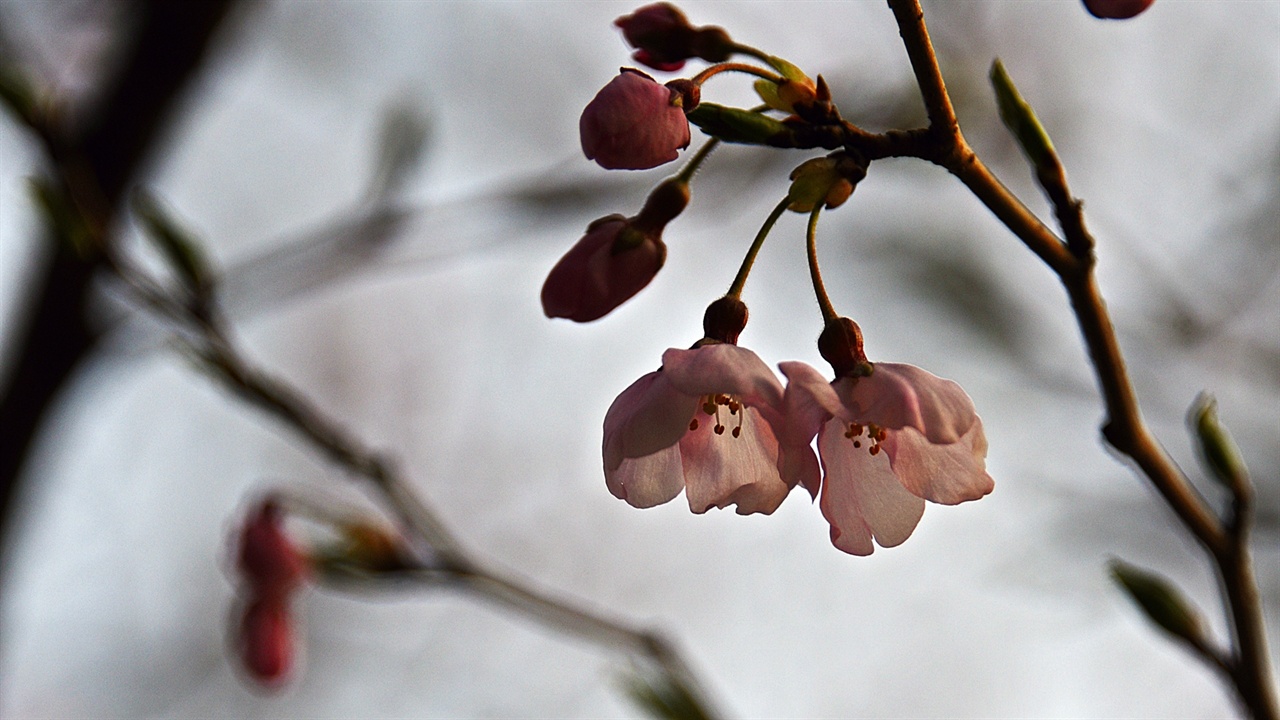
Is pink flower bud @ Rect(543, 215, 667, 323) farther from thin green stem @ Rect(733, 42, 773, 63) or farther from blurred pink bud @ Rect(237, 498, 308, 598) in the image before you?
blurred pink bud @ Rect(237, 498, 308, 598)

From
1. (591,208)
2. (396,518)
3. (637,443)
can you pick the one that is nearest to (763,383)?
(637,443)

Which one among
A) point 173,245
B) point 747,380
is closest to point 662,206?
point 747,380

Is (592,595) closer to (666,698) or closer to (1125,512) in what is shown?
(1125,512)

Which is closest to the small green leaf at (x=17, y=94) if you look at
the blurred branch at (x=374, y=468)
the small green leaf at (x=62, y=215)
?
the small green leaf at (x=62, y=215)

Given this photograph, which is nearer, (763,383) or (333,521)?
(763,383)

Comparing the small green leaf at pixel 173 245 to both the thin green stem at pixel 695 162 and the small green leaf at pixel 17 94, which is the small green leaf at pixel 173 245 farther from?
the thin green stem at pixel 695 162

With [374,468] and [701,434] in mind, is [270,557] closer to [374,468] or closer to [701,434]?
[374,468]
